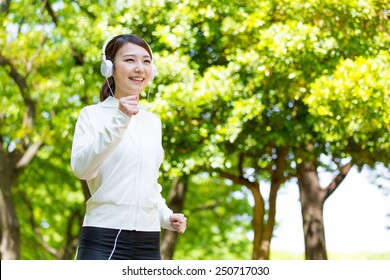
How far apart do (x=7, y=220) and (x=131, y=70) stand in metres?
12.9

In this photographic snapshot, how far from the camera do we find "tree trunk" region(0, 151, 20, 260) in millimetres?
15328

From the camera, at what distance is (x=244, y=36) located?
1245cm

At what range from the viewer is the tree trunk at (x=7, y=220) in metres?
15.3

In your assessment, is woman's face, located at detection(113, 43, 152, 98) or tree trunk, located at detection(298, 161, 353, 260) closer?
woman's face, located at detection(113, 43, 152, 98)

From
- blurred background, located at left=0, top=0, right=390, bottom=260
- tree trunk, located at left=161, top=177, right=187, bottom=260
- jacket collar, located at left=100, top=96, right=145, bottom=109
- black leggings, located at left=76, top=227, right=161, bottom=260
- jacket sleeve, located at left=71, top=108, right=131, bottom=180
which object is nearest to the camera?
jacket sleeve, located at left=71, top=108, right=131, bottom=180

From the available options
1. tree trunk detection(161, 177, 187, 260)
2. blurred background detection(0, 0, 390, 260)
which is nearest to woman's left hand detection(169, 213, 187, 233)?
blurred background detection(0, 0, 390, 260)

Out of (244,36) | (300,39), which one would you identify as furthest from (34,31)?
(300,39)

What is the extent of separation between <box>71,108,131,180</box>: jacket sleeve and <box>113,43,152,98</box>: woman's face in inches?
9.9

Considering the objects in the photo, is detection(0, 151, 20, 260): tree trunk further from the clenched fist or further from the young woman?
the clenched fist

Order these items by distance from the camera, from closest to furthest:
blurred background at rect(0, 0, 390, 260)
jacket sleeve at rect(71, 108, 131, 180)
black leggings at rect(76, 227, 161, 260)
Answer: jacket sleeve at rect(71, 108, 131, 180) < black leggings at rect(76, 227, 161, 260) < blurred background at rect(0, 0, 390, 260)

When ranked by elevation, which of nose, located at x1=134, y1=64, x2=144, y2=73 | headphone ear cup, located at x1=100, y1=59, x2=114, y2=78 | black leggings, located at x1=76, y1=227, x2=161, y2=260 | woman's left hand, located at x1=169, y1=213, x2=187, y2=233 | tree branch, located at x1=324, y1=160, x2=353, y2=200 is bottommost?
black leggings, located at x1=76, y1=227, x2=161, y2=260
